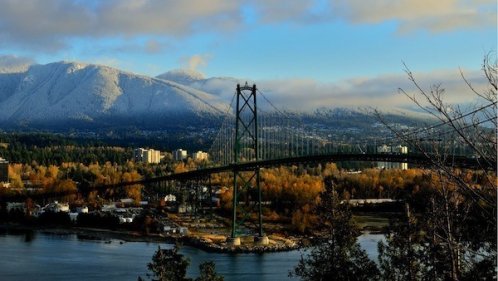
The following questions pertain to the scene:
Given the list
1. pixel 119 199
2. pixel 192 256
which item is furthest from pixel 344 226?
pixel 119 199

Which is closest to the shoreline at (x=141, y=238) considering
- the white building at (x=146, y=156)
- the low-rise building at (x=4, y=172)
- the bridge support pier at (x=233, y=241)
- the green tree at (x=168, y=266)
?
the bridge support pier at (x=233, y=241)

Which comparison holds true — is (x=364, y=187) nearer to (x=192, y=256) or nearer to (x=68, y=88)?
(x=192, y=256)

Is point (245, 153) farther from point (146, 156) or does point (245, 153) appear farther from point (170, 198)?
point (146, 156)

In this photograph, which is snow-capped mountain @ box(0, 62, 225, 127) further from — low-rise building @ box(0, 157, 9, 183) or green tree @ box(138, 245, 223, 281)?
green tree @ box(138, 245, 223, 281)

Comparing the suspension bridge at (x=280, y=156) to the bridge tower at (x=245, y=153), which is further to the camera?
the bridge tower at (x=245, y=153)

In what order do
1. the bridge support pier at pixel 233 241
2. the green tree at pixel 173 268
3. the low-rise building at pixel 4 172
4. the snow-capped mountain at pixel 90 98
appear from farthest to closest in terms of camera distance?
the snow-capped mountain at pixel 90 98
the low-rise building at pixel 4 172
the bridge support pier at pixel 233 241
the green tree at pixel 173 268

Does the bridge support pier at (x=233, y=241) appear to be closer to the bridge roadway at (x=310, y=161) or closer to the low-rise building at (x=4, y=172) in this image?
the bridge roadway at (x=310, y=161)

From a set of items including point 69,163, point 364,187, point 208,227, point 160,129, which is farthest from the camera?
point 160,129

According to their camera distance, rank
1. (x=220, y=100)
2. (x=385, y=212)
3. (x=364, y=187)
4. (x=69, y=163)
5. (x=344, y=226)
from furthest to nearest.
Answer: (x=220, y=100), (x=69, y=163), (x=364, y=187), (x=385, y=212), (x=344, y=226)
